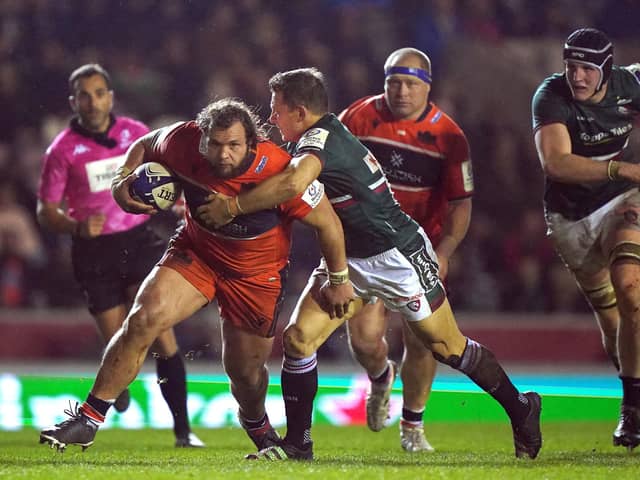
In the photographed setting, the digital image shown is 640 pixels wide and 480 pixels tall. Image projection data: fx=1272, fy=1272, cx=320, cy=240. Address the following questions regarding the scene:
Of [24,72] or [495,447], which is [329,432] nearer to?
[495,447]

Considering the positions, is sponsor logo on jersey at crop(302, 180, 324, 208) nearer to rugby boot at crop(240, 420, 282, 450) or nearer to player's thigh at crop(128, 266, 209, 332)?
player's thigh at crop(128, 266, 209, 332)

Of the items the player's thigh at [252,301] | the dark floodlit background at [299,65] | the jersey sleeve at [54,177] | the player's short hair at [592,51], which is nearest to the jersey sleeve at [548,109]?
the player's short hair at [592,51]

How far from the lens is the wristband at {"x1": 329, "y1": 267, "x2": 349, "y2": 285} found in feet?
23.4

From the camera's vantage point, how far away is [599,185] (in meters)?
8.20

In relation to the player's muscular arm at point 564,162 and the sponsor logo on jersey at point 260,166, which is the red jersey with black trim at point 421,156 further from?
the sponsor logo on jersey at point 260,166

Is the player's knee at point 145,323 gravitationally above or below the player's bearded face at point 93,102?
below

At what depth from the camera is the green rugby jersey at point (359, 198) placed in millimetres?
7238

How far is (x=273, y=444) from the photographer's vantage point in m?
7.40

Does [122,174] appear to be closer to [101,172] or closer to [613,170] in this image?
[101,172]

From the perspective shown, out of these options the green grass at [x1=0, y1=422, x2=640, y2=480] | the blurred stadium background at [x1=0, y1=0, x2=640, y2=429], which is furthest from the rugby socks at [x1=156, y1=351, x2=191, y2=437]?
the blurred stadium background at [x1=0, y1=0, x2=640, y2=429]

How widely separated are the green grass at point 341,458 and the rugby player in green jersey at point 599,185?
2.49 feet

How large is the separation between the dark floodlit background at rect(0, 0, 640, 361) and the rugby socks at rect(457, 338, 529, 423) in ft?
18.2

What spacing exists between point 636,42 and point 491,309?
4.20 m

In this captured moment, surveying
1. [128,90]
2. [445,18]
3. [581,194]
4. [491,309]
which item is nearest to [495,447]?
[581,194]
